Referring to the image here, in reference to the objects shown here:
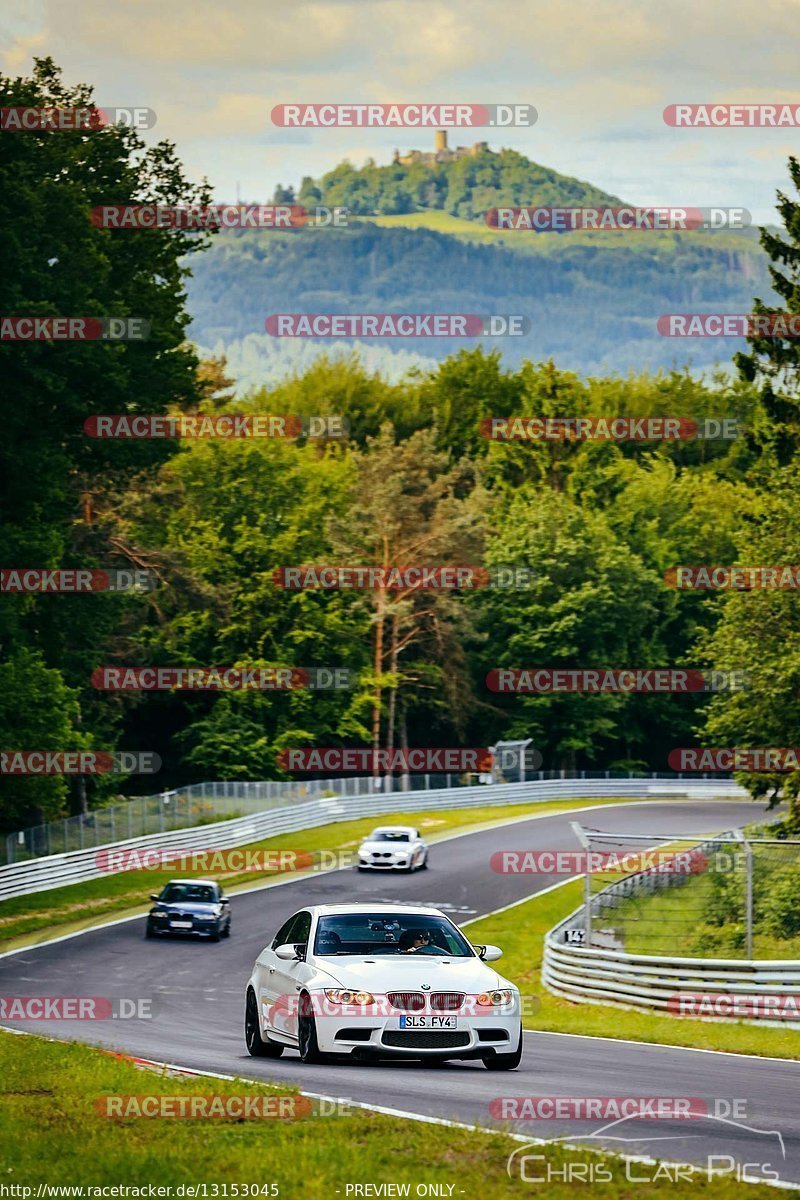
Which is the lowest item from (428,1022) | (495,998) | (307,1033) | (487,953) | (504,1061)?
(504,1061)

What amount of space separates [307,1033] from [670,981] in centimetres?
1060

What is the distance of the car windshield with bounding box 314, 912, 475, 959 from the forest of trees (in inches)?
929

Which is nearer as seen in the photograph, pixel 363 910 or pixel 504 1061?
pixel 504 1061

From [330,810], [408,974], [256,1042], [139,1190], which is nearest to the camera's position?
[139,1190]

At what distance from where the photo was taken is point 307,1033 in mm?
15055

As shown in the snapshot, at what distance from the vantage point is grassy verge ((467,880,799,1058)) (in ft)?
65.0

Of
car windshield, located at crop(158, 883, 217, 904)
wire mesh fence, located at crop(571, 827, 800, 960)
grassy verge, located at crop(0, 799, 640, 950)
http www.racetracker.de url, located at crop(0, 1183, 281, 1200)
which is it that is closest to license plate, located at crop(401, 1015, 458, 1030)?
http www.racetracker.de url, located at crop(0, 1183, 281, 1200)

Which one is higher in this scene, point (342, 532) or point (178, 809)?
point (342, 532)

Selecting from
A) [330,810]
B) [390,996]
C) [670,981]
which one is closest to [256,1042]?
[390,996]

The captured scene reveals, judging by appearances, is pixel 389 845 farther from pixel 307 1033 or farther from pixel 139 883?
pixel 307 1033

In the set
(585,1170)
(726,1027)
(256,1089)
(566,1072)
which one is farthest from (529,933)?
(585,1170)

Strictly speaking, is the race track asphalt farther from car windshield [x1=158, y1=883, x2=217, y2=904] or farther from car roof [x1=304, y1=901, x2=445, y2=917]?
car roof [x1=304, y1=901, x2=445, y2=917]

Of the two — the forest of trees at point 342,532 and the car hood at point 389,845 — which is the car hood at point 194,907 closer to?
the forest of trees at point 342,532

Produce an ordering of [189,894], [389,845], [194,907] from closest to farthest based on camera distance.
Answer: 1. [194,907]
2. [189,894]
3. [389,845]
